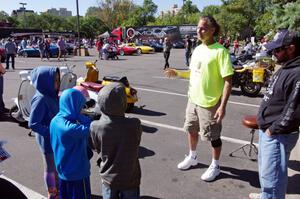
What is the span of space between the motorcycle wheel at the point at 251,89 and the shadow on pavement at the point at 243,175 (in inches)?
259

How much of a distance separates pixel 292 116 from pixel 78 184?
2.02 m

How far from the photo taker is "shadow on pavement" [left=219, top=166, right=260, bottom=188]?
460 centimetres

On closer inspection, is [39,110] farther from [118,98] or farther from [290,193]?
[290,193]

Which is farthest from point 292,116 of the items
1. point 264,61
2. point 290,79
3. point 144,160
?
point 264,61

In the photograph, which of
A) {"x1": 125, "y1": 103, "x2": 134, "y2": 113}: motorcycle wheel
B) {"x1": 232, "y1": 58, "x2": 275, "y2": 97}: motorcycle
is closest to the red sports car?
{"x1": 232, "y1": 58, "x2": 275, "y2": 97}: motorcycle

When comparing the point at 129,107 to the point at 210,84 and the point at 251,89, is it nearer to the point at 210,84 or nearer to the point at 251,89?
the point at 210,84

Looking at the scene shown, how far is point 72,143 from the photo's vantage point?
316cm

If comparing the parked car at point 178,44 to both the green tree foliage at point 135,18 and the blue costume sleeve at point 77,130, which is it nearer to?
the green tree foliage at point 135,18

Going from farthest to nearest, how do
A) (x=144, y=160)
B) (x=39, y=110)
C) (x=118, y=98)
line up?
(x=144, y=160)
(x=39, y=110)
(x=118, y=98)

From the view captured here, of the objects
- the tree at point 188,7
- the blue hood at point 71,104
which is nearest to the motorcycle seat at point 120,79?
the blue hood at point 71,104

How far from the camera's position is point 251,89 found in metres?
11.2

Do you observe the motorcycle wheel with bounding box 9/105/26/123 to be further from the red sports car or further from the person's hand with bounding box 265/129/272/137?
the red sports car

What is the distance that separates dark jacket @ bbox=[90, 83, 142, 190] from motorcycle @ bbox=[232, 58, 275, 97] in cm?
871

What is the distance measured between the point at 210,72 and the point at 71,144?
2013mm
